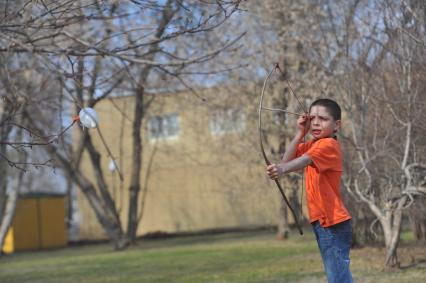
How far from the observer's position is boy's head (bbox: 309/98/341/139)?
5.60m

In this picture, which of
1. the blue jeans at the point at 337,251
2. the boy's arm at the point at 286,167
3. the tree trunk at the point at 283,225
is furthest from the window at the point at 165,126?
the boy's arm at the point at 286,167

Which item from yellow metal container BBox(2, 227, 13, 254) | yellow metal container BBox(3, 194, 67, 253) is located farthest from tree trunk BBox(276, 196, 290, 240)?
yellow metal container BBox(2, 227, 13, 254)

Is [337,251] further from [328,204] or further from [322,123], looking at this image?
[322,123]

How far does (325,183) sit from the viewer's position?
5.47m

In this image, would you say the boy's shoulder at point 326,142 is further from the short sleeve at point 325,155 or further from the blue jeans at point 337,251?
the blue jeans at point 337,251

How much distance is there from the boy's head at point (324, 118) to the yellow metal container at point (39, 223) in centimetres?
2202

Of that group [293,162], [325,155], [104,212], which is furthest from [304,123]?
[104,212]

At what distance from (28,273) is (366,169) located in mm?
7559

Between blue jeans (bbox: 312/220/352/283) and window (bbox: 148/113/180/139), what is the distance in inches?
778

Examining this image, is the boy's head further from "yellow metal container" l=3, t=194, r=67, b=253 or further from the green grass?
"yellow metal container" l=3, t=194, r=67, b=253

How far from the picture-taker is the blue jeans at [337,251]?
5418mm

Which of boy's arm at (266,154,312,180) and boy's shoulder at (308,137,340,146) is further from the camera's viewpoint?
boy's shoulder at (308,137,340,146)

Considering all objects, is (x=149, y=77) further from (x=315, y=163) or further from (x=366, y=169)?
(x=315, y=163)

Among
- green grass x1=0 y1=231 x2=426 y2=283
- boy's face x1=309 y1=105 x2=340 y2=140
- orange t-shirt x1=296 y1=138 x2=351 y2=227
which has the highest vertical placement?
boy's face x1=309 y1=105 x2=340 y2=140
